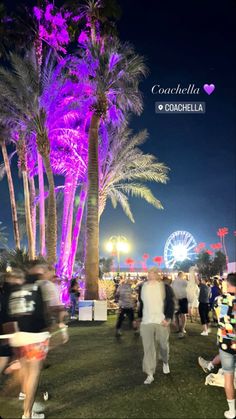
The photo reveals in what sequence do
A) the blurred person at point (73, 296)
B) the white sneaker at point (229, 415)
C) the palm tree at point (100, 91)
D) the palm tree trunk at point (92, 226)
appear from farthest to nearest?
1. the palm tree at point (100, 91)
2. the palm tree trunk at point (92, 226)
3. the blurred person at point (73, 296)
4. the white sneaker at point (229, 415)

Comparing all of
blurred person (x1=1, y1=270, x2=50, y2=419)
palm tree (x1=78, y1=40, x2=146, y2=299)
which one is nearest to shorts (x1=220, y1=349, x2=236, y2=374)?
blurred person (x1=1, y1=270, x2=50, y2=419)

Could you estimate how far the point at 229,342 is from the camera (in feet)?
15.2

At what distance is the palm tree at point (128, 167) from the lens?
21.2 m

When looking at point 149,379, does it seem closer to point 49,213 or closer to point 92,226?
point 92,226

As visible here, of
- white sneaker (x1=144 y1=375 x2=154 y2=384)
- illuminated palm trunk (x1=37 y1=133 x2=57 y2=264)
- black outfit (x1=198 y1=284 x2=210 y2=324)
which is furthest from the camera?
illuminated palm trunk (x1=37 y1=133 x2=57 y2=264)

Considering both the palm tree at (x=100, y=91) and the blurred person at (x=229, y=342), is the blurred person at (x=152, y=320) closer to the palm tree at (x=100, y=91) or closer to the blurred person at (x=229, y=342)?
the blurred person at (x=229, y=342)

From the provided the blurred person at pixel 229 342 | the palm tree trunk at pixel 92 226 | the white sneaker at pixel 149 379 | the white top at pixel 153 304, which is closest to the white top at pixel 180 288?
the white top at pixel 153 304

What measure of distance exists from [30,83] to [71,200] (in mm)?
7625

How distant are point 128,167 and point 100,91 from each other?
5.87 metres

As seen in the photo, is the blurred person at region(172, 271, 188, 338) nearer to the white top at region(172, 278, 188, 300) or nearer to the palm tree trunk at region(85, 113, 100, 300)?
the white top at region(172, 278, 188, 300)

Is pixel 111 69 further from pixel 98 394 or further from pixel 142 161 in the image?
pixel 98 394

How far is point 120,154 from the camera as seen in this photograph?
21344 mm

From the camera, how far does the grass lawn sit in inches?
194

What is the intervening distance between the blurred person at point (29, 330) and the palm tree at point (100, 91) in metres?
10.7
